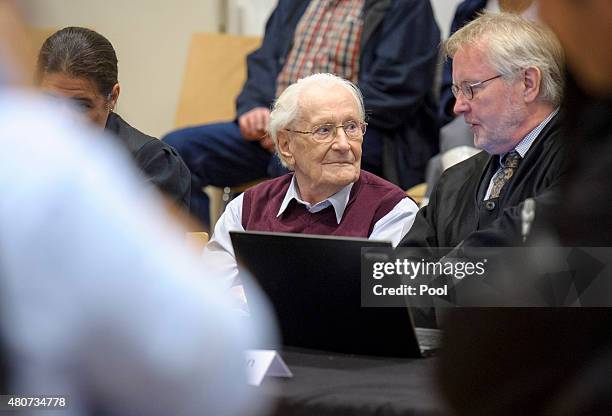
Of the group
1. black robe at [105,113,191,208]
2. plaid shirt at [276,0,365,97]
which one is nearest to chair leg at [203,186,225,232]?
plaid shirt at [276,0,365,97]

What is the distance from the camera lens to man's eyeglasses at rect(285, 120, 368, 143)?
10.7 feet

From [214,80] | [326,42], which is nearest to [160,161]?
[326,42]

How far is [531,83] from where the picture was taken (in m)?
2.80

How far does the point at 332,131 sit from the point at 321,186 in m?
0.18

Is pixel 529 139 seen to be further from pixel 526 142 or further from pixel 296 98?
pixel 296 98

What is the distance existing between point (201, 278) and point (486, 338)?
31 centimetres

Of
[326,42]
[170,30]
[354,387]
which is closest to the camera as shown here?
[354,387]

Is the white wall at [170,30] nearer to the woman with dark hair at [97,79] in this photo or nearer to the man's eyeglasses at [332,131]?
the man's eyeglasses at [332,131]

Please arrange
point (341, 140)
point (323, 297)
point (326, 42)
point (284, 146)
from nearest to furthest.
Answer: point (323, 297)
point (341, 140)
point (284, 146)
point (326, 42)

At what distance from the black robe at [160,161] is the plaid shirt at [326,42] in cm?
181

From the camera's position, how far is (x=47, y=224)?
3.52ft

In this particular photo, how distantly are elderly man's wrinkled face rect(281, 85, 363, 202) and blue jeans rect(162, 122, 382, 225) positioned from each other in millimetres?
1490

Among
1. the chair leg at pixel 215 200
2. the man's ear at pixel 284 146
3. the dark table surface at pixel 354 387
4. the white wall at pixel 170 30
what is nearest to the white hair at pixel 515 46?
the man's ear at pixel 284 146

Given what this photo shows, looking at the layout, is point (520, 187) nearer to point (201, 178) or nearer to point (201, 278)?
point (201, 278)
